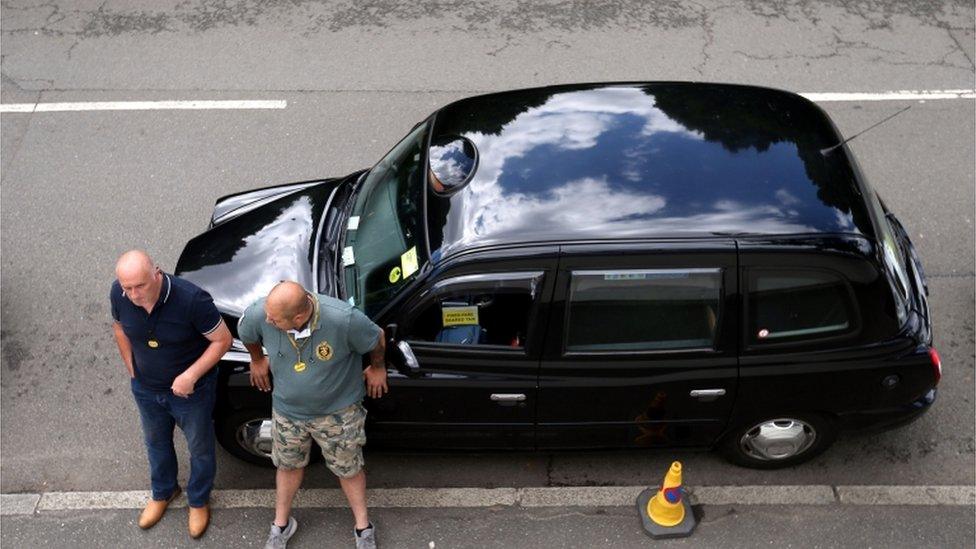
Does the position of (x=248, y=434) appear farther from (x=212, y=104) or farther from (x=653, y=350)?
(x=212, y=104)

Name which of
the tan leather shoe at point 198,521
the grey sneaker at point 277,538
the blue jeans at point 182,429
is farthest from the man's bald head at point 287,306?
the tan leather shoe at point 198,521

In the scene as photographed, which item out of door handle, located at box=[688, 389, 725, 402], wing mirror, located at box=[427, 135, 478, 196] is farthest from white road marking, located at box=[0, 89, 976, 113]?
door handle, located at box=[688, 389, 725, 402]

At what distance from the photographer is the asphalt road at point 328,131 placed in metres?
5.38

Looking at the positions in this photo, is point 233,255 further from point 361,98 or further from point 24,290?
point 361,98

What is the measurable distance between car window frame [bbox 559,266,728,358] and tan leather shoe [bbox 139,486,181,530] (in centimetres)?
242

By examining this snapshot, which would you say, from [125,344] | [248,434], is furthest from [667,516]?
[125,344]

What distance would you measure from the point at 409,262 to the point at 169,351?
4.00 ft

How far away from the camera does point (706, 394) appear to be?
4660 mm

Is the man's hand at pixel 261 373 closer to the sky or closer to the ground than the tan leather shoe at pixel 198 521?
closer to the sky

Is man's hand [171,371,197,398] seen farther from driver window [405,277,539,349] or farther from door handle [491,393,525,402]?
door handle [491,393,525,402]

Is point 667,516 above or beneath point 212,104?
beneath

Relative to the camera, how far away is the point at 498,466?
533cm

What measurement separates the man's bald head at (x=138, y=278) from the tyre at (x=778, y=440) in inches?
120

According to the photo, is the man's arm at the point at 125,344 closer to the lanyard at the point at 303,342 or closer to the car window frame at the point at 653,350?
the lanyard at the point at 303,342
